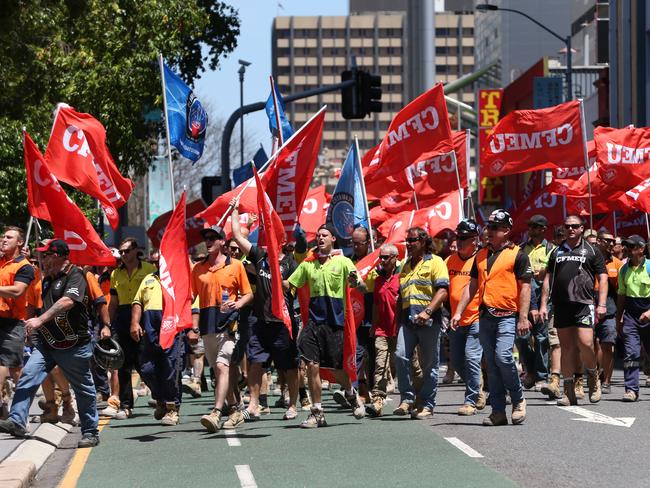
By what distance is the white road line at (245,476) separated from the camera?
31.8 feet

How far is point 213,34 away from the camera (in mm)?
34094

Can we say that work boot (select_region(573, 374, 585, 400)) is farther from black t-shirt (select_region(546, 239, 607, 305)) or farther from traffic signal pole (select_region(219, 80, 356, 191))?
traffic signal pole (select_region(219, 80, 356, 191))

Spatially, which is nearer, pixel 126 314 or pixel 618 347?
pixel 126 314

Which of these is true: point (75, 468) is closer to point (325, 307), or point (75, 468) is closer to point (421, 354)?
point (325, 307)

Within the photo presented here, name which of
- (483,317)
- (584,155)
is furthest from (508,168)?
(483,317)

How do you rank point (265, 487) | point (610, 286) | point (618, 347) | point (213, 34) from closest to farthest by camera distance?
point (265, 487), point (610, 286), point (618, 347), point (213, 34)

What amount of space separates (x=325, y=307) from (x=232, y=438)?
63.0 inches

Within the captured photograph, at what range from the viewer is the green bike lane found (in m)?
9.88

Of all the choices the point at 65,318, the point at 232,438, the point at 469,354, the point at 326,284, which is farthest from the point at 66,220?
the point at 469,354

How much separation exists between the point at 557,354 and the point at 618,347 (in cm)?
734

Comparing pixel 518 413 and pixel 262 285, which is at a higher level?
pixel 262 285

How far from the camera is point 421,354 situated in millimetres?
13844

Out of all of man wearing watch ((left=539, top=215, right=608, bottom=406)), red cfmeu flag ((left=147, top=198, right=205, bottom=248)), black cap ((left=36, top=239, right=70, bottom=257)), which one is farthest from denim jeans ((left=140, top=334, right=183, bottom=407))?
red cfmeu flag ((left=147, top=198, right=205, bottom=248))

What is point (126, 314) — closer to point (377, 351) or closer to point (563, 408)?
point (377, 351)
